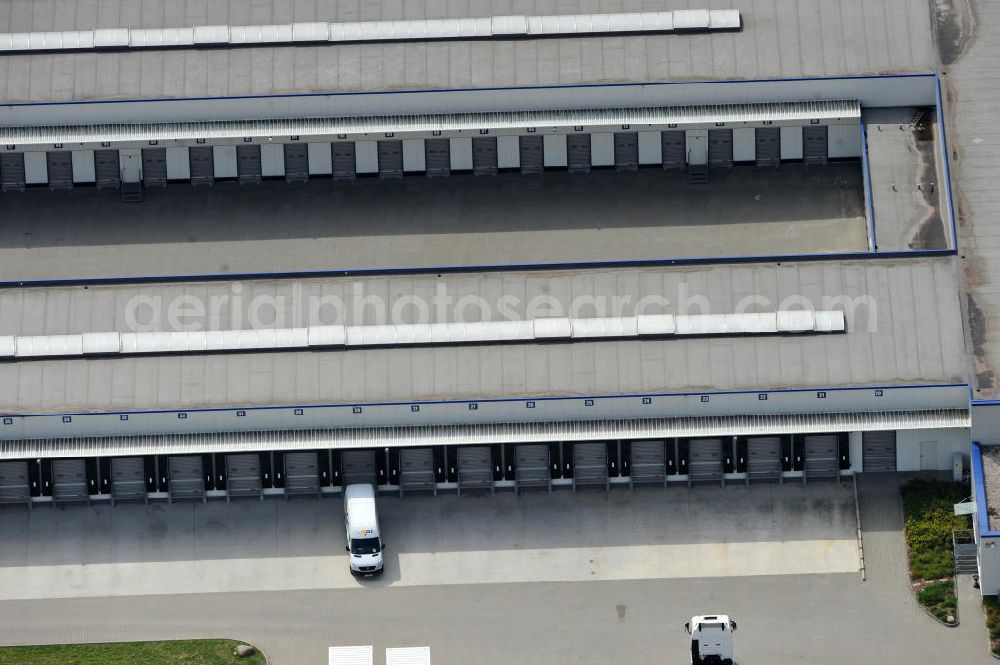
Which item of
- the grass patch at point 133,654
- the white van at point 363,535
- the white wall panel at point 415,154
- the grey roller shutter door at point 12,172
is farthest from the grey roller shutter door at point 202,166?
the grass patch at point 133,654

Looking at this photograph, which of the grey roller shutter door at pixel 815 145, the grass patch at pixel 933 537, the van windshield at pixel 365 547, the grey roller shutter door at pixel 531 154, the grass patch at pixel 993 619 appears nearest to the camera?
the grass patch at pixel 993 619

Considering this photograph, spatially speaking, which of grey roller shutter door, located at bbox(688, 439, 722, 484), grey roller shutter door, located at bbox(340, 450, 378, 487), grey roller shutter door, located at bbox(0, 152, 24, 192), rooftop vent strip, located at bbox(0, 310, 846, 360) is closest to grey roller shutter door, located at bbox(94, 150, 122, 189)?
grey roller shutter door, located at bbox(0, 152, 24, 192)

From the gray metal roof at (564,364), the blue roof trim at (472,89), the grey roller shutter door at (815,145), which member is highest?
the blue roof trim at (472,89)

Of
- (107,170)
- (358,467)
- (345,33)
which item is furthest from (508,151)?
(107,170)

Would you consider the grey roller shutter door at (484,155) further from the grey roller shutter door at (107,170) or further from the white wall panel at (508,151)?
the grey roller shutter door at (107,170)

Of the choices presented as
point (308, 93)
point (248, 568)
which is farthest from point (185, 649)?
point (308, 93)

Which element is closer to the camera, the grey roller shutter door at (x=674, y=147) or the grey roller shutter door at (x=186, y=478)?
the grey roller shutter door at (x=186, y=478)

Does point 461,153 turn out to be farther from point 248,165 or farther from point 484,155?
point 248,165

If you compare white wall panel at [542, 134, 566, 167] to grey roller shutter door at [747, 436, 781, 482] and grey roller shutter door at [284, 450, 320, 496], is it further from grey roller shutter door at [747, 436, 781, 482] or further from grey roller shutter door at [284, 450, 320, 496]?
grey roller shutter door at [284, 450, 320, 496]
